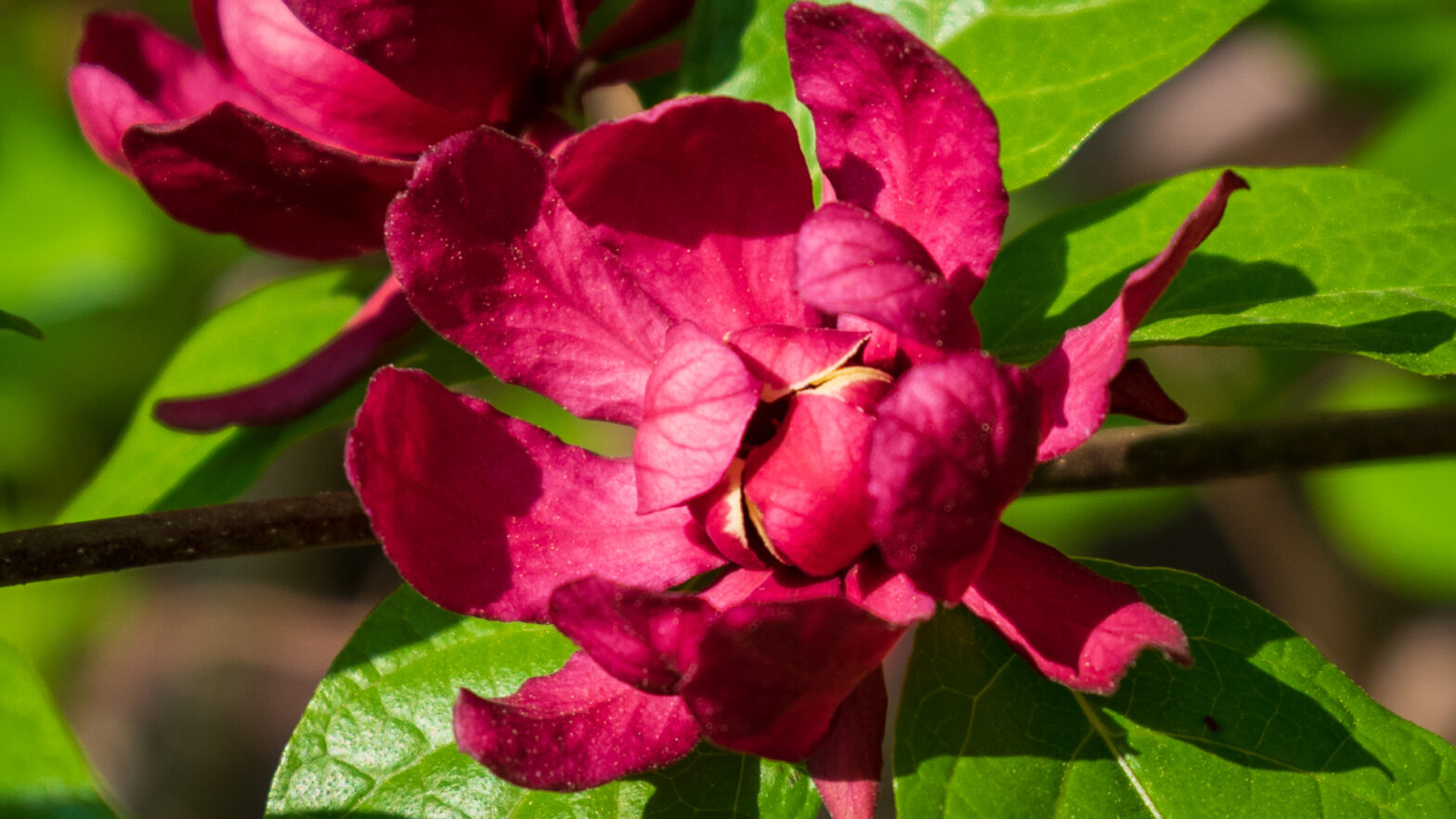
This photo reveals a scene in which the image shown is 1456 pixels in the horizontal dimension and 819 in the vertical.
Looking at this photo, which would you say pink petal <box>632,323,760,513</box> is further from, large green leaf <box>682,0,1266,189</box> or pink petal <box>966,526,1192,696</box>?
large green leaf <box>682,0,1266,189</box>

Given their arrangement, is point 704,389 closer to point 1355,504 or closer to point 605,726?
point 605,726

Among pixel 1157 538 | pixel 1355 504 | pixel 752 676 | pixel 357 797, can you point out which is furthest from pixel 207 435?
pixel 1157 538

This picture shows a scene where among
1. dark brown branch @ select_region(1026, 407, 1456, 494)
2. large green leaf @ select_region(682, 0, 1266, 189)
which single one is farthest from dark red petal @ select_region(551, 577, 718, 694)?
large green leaf @ select_region(682, 0, 1266, 189)

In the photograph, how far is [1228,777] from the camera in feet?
3.17

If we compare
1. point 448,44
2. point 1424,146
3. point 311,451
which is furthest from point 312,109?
point 311,451

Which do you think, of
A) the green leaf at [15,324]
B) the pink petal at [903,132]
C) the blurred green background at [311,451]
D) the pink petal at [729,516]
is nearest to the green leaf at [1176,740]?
the pink petal at [729,516]

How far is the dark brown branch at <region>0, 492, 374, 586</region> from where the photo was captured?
3.02 feet

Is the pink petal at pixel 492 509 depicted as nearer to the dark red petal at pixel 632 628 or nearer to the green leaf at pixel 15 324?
the dark red petal at pixel 632 628

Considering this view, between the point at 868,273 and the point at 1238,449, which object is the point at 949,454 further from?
the point at 1238,449

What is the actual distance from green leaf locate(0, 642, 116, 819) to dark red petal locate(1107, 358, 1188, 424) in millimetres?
775

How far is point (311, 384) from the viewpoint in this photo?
47.5 inches

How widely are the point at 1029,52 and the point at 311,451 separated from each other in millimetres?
2986

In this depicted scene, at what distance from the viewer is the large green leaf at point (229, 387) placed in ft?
4.05

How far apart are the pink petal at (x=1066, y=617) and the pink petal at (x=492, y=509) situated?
0.21 metres
